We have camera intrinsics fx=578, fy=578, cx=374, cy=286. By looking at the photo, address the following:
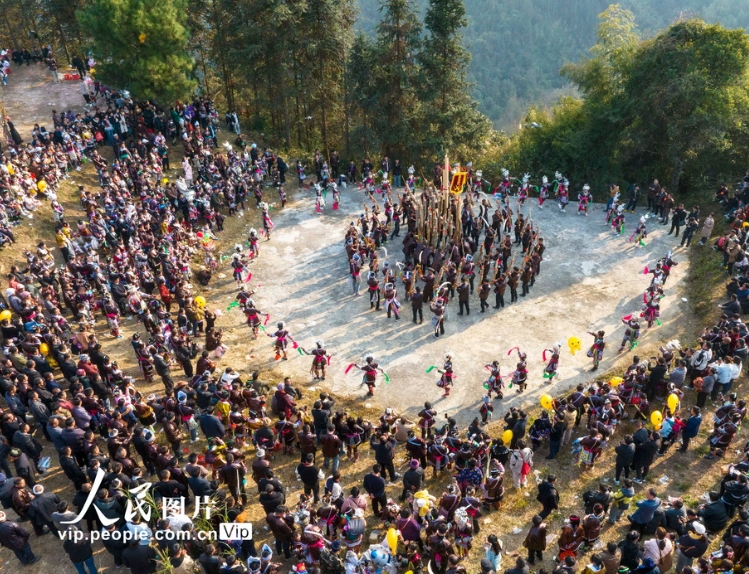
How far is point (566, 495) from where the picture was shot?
1295cm

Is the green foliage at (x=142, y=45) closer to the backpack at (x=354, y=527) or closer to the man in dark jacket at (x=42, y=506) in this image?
the man in dark jacket at (x=42, y=506)

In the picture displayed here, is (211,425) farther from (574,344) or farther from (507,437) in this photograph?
(574,344)

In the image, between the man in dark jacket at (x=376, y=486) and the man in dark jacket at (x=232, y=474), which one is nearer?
the man in dark jacket at (x=376, y=486)

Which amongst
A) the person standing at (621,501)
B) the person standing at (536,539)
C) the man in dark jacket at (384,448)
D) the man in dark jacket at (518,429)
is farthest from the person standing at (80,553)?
the person standing at (621,501)

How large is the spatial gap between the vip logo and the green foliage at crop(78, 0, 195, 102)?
23.1 m

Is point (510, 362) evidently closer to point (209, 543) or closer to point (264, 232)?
point (209, 543)

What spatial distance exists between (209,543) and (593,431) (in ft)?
27.4

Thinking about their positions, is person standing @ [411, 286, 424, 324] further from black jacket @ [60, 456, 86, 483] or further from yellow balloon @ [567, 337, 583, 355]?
black jacket @ [60, 456, 86, 483]

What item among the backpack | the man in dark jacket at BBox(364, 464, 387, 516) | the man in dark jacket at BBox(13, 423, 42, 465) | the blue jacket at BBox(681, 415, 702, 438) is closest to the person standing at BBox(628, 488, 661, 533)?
the blue jacket at BBox(681, 415, 702, 438)

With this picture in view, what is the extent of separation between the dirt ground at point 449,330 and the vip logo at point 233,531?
144cm

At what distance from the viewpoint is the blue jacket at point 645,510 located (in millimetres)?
10938

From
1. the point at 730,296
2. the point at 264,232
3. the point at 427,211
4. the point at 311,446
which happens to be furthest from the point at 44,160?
the point at 730,296

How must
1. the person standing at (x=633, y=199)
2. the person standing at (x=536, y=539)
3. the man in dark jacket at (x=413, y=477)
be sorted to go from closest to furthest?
the person standing at (x=536, y=539), the man in dark jacket at (x=413, y=477), the person standing at (x=633, y=199)

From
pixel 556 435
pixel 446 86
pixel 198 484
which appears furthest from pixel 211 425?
pixel 446 86
